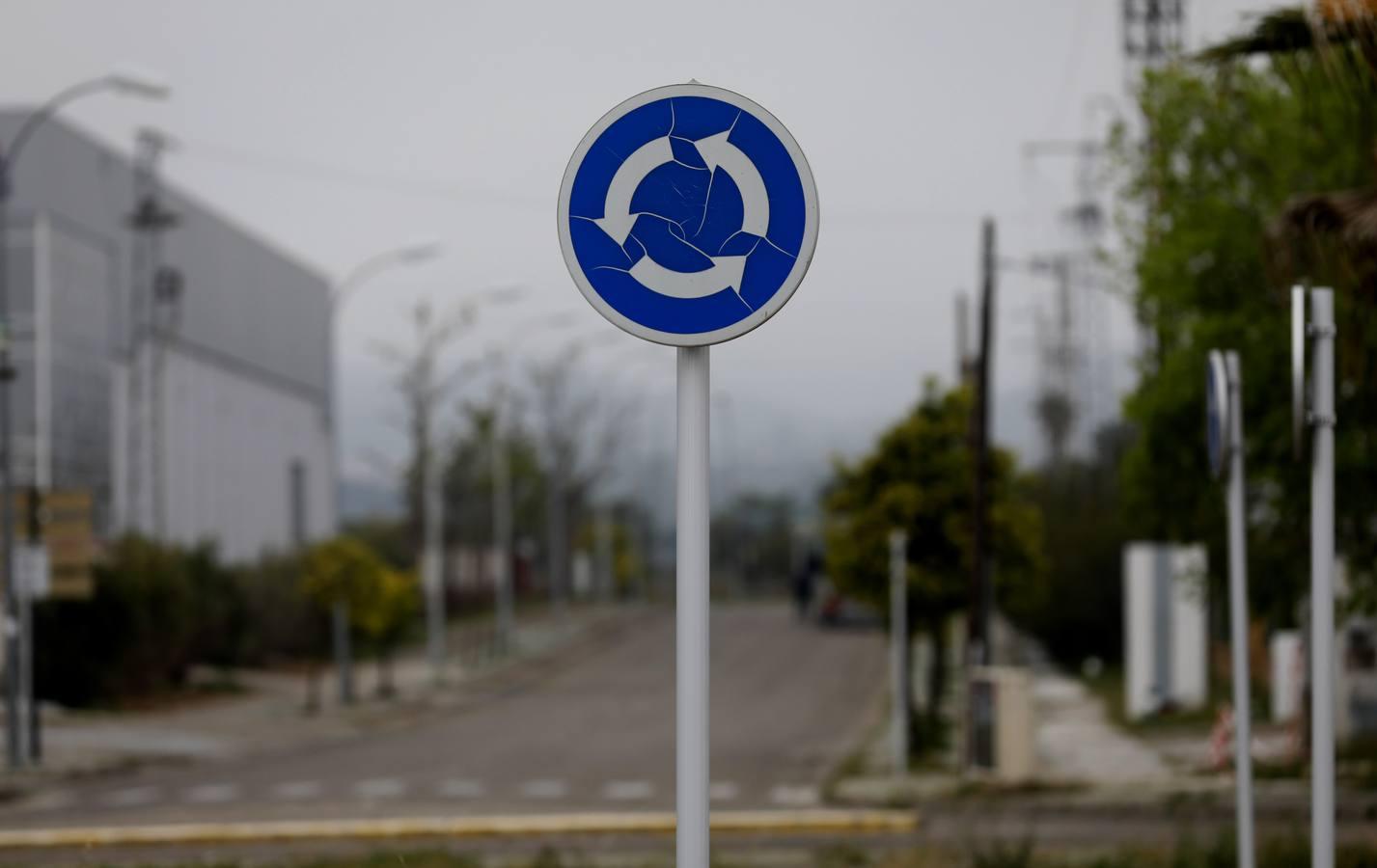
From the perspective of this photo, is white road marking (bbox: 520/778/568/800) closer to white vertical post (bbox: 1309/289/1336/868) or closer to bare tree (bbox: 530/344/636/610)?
white vertical post (bbox: 1309/289/1336/868)

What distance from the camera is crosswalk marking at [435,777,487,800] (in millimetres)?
20875

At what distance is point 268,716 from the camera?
1351 inches

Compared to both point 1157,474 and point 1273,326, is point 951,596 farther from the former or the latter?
→ point 1273,326

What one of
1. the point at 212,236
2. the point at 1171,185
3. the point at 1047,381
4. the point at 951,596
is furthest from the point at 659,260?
the point at 1047,381

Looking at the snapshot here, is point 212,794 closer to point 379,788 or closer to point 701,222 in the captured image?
point 379,788

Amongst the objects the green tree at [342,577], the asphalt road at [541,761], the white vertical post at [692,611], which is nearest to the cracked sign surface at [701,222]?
the white vertical post at [692,611]

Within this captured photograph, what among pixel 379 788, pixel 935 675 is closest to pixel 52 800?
pixel 379 788

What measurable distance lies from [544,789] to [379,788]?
1.91 meters

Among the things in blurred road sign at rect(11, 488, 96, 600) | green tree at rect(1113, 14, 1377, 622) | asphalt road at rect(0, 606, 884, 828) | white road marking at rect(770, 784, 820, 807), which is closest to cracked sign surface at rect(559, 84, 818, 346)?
green tree at rect(1113, 14, 1377, 622)

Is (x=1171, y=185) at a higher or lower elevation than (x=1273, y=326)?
higher

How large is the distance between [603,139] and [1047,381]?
76.8m

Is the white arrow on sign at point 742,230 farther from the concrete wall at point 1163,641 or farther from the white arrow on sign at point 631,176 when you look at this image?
the concrete wall at point 1163,641

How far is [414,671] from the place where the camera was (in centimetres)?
4784

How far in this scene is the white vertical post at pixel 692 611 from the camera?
437cm
